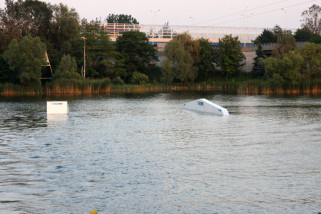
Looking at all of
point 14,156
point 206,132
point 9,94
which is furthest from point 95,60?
point 14,156

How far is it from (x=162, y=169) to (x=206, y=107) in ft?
86.7

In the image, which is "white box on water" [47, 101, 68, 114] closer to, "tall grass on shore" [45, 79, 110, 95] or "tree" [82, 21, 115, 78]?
"tall grass on shore" [45, 79, 110, 95]

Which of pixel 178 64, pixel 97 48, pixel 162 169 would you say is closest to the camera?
pixel 162 169

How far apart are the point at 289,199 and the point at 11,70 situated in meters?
84.8

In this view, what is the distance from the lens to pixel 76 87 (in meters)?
81.2

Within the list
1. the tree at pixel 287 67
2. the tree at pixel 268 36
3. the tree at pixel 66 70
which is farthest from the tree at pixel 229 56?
the tree at pixel 66 70

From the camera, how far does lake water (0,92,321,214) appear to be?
13.0 m

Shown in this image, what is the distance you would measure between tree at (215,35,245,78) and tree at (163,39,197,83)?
9.40m

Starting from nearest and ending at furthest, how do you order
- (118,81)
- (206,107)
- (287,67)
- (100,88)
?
(206,107) < (287,67) < (100,88) < (118,81)

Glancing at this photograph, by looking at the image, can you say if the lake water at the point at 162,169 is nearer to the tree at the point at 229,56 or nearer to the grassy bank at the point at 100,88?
the grassy bank at the point at 100,88

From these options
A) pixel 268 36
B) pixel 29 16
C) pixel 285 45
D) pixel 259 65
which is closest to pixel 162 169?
pixel 285 45

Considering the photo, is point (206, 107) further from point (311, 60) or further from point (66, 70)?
point (66, 70)

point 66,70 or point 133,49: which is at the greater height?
point 133,49

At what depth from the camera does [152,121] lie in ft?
118
